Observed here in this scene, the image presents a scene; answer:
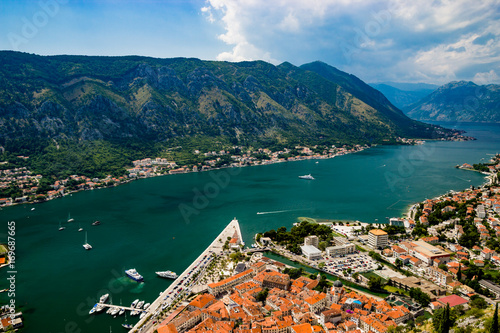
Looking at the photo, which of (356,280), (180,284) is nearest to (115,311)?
(180,284)

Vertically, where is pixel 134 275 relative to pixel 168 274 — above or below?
below

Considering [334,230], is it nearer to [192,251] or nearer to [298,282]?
[298,282]

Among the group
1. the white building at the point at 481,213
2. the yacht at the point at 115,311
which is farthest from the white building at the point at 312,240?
the white building at the point at 481,213

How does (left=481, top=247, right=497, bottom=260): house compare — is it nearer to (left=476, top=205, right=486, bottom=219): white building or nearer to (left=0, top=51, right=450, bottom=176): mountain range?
(left=476, top=205, right=486, bottom=219): white building

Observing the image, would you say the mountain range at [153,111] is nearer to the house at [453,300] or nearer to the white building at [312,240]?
the white building at [312,240]

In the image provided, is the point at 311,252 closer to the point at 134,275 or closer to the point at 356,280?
the point at 356,280
